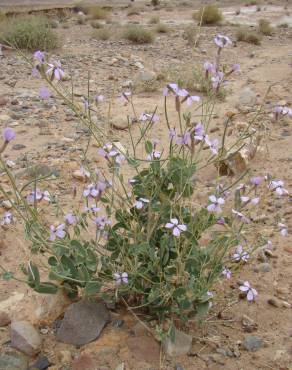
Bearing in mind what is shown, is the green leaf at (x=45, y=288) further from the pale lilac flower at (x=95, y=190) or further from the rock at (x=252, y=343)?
the rock at (x=252, y=343)

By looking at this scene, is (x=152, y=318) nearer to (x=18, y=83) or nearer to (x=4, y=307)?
(x=4, y=307)

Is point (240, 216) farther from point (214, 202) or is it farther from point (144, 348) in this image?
point (144, 348)

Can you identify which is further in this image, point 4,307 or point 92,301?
point 4,307

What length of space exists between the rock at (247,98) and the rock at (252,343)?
314 cm

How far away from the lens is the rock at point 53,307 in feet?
6.58

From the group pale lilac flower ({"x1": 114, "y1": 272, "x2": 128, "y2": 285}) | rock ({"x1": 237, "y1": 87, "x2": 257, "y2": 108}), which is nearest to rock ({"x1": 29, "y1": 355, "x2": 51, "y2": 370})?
pale lilac flower ({"x1": 114, "y1": 272, "x2": 128, "y2": 285})

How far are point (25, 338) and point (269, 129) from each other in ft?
9.33

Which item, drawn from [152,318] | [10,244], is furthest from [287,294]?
[10,244]

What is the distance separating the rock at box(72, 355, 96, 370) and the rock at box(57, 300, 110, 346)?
0.08 metres

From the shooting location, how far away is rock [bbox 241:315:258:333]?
78.7 inches

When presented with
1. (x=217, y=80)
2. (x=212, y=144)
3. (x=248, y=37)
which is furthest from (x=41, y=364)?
(x=248, y=37)

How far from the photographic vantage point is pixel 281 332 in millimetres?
2004

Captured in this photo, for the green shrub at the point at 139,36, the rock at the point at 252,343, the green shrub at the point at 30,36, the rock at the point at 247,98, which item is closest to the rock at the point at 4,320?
the rock at the point at 252,343

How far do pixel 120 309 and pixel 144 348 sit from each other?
230mm
